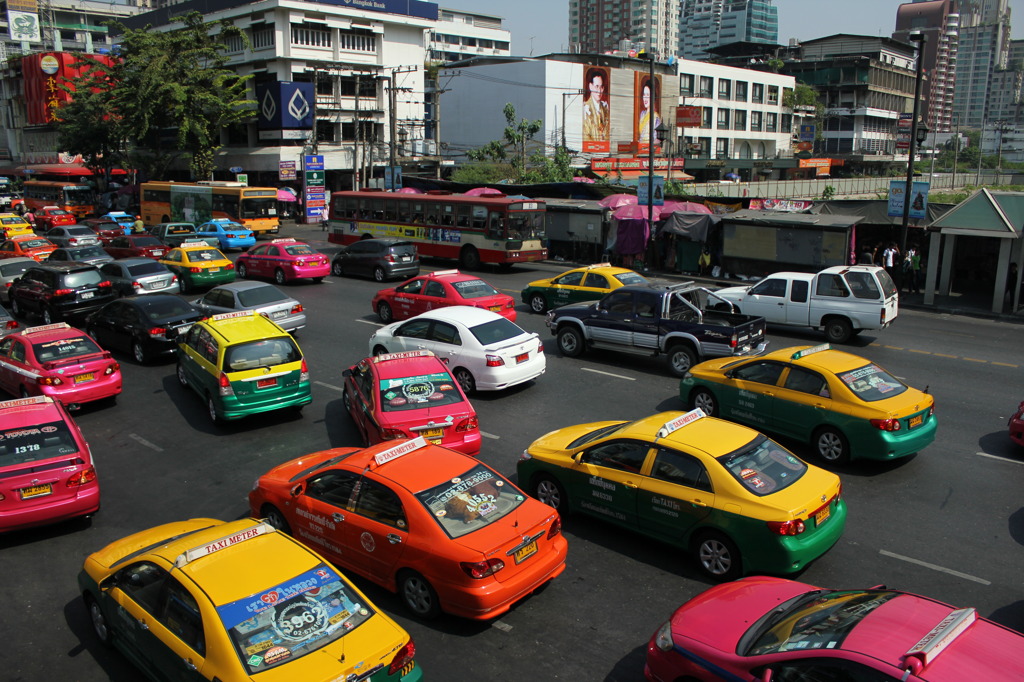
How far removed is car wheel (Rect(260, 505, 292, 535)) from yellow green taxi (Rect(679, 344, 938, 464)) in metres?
7.05

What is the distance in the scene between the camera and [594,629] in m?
7.62

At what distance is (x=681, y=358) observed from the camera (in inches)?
639

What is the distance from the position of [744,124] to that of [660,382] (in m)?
93.8

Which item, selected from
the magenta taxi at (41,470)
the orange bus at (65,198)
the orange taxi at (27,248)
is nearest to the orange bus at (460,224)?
the orange taxi at (27,248)

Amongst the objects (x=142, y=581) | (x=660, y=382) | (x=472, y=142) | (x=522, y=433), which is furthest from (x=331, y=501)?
(x=472, y=142)

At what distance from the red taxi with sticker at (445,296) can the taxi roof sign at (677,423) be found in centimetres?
970

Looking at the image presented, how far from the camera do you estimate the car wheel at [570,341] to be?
17969 mm

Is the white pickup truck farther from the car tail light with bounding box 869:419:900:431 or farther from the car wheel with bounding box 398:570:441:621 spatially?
the car wheel with bounding box 398:570:441:621

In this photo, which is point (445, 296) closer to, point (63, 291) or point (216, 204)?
point (63, 291)

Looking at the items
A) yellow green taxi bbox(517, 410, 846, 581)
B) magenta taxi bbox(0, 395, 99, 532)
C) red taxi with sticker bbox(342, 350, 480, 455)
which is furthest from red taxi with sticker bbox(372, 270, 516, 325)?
magenta taxi bbox(0, 395, 99, 532)

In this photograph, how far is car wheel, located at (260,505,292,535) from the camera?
9.05m

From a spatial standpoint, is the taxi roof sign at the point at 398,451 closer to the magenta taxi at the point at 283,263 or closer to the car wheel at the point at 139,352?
the car wheel at the point at 139,352

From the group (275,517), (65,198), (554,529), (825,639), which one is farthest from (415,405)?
(65,198)

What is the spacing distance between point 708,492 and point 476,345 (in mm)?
7305
